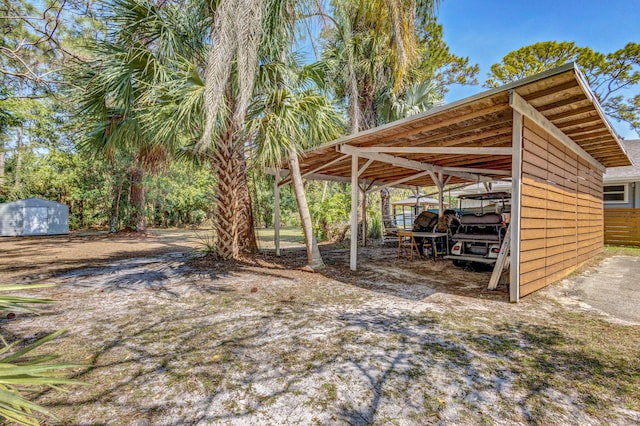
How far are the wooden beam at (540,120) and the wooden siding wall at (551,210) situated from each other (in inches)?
3.2

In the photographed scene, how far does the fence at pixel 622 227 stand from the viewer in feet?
35.1

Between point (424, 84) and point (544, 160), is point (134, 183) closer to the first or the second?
point (424, 84)

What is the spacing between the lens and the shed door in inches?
555

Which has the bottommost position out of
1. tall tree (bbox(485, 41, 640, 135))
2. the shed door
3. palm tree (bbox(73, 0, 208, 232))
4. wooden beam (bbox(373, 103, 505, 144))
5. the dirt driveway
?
the dirt driveway

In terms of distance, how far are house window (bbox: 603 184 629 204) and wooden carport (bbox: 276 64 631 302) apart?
4632 millimetres

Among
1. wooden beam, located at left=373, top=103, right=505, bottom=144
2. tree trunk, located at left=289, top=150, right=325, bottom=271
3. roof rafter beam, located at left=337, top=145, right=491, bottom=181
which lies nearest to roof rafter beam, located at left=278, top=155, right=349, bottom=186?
roof rafter beam, located at left=337, top=145, right=491, bottom=181

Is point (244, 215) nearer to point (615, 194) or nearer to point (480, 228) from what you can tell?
point (480, 228)

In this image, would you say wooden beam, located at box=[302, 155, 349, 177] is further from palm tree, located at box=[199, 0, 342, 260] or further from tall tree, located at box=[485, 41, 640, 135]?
tall tree, located at box=[485, 41, 640, 135]

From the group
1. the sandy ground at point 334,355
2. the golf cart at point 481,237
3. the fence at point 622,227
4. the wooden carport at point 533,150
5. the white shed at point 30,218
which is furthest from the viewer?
the white shed at point 30,218

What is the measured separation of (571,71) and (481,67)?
1649 centimetres

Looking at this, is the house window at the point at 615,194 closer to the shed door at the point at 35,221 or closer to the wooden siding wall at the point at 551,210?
the wooden siding wall at the point at 551,210

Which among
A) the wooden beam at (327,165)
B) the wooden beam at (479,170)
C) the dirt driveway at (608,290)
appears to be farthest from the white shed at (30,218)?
the dirt driveway at (608,290)

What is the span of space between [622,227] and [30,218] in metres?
25.4

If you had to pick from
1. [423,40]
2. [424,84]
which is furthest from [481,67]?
[424,84]
